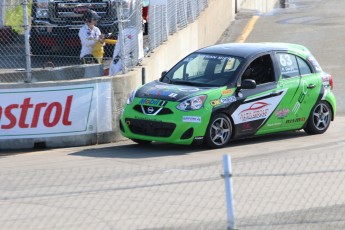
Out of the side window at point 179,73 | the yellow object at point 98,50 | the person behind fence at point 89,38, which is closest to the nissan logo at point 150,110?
the side window at point 179,73

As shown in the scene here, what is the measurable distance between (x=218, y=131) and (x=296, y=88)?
5.81 feet

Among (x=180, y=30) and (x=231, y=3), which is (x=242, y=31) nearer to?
(x=231, y=3)

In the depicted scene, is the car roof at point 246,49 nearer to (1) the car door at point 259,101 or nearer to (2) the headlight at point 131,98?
(1) the car door at point 259,101

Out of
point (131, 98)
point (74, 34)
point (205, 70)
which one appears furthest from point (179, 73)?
point (74, 34)

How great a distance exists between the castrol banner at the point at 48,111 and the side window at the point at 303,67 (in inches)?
134

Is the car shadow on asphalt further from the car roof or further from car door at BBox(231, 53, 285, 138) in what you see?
the car roof

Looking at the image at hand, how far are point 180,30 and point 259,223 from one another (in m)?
12.9

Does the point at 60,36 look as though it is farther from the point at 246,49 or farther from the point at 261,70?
the point at 261,70

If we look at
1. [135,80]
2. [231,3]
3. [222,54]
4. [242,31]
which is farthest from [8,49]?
[231,3]

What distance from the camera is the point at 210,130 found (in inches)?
546

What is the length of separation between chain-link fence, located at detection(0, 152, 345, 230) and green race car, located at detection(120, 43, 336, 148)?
1500 millimetres

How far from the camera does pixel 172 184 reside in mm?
10617

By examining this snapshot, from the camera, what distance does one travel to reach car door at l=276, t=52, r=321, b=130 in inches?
585

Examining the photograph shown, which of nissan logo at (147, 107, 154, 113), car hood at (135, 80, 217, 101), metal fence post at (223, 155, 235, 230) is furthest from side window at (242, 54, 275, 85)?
metal fence post at (223, 155, 235, 230)
